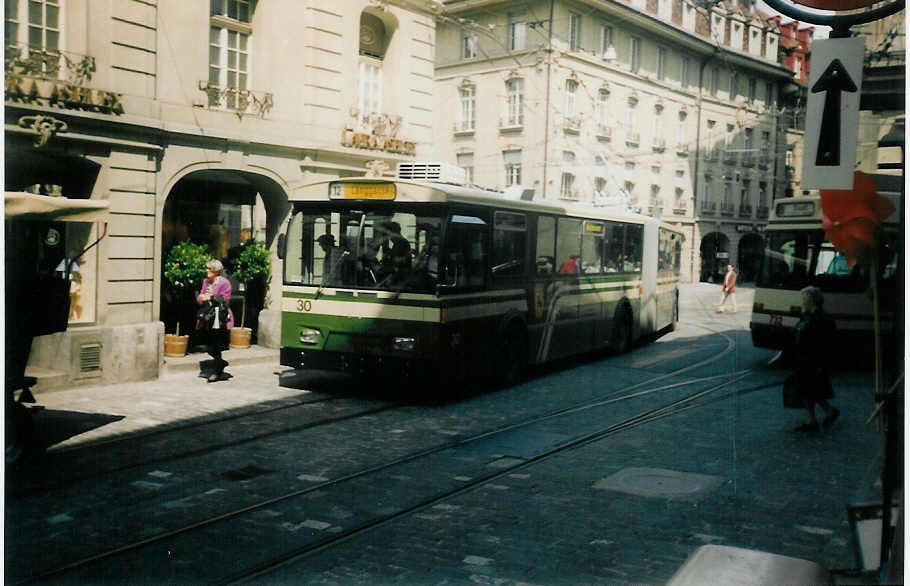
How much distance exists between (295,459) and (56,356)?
277cm

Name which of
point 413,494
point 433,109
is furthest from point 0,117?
point 433,109

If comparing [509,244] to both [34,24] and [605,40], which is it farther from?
[34,24]

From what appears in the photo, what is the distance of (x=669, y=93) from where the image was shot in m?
8.30

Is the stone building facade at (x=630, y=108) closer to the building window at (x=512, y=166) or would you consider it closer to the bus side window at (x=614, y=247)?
the building window at (x=512, y=166)

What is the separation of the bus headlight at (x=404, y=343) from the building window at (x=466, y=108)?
5.04m

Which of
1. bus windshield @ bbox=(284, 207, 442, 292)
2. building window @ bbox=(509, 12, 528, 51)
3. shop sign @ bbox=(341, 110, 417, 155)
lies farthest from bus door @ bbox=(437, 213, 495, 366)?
building window @ bbox=(509, 12, 528, 51)

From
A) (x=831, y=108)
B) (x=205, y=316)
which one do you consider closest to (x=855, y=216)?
(x=831, y=108)

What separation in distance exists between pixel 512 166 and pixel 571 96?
2681 mm

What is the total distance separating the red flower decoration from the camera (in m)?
3.84

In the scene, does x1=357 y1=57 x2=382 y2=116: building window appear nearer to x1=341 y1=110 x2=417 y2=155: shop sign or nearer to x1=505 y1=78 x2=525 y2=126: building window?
x1=341 y1=110 x2=417 y2=155: shop sign

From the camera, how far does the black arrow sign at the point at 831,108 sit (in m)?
4.29

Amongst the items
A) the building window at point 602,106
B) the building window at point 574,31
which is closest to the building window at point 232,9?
the building window at point 574,31

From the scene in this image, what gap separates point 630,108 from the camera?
9.30 m

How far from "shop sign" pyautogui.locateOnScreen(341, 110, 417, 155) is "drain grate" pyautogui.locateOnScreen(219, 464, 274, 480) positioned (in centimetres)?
578
